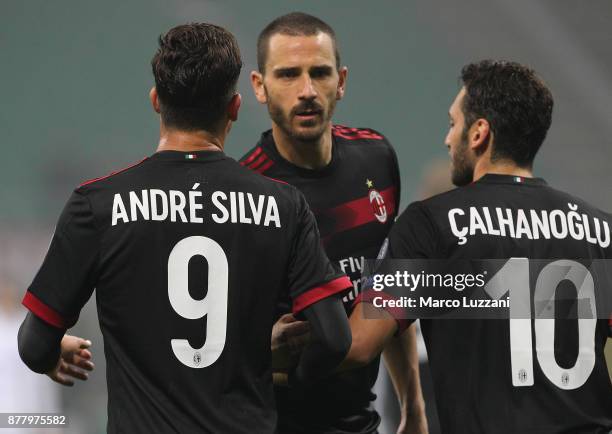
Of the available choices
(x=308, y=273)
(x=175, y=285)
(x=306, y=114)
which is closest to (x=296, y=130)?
(x=306, y=114)

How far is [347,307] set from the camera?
267 centimetres

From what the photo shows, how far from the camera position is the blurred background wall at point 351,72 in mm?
6199

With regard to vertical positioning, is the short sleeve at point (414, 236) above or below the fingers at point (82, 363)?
above

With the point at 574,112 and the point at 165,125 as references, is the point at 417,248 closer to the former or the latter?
the point at 165,125

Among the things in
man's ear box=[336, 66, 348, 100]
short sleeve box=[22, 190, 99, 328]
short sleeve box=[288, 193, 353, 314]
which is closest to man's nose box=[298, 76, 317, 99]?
man's ear box=[336, 66, 348, 100]

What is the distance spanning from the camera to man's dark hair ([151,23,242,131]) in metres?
1.96

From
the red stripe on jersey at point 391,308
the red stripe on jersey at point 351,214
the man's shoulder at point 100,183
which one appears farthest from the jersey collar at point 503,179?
the man's shoulder at point 100,183

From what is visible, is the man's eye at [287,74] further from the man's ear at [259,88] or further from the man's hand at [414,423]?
the man's hand at [414,423]

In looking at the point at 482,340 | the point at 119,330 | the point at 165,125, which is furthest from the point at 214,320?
the point at 482,340

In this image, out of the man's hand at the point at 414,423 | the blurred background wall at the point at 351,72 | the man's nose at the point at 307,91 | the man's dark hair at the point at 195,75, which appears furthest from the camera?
the blurred background wall at the point at 351,72

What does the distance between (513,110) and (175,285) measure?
1004 mm

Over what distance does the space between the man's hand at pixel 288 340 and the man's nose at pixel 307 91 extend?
26.8 inches

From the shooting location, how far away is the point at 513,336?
7.04ft

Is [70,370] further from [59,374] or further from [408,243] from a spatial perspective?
[408,243]
